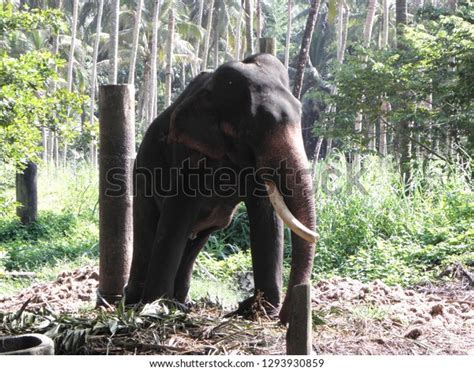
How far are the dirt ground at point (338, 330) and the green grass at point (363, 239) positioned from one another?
142 cm

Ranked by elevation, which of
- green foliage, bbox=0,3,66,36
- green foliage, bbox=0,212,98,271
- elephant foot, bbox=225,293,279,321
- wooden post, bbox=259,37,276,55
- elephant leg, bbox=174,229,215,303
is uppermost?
green foliage, bbox=0,3,66,36

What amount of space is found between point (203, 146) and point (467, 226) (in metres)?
4.70

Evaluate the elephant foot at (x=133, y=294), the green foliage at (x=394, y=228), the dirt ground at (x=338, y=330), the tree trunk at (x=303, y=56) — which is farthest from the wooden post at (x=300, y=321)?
the tree trunk at (x=303, y=56)

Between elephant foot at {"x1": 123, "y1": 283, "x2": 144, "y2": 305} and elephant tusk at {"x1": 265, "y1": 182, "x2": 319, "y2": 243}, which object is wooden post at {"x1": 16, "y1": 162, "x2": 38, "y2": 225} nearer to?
elephant foot at {"x1": 123, "y1": 283, "x2": 144, "y2": 305}

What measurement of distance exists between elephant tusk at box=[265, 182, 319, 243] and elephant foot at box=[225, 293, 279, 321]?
2.83 ft

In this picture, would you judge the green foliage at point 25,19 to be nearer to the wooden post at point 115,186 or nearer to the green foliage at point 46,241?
the wooden post at point 115,186

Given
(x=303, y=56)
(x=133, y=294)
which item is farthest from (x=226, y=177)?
(x=303, y=56)

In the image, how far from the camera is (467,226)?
898 cm

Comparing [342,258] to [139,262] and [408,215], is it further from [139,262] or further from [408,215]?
[139,262]

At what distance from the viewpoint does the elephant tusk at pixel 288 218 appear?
450cm

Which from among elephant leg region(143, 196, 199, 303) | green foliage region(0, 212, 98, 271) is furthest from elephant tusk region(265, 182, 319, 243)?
green foliage region(0, 212, 98, 271)

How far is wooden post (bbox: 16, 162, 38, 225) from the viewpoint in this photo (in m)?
13.7

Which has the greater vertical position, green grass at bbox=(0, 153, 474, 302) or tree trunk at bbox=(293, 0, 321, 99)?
tree trunk at bbox=(293, 0, 321, 99)

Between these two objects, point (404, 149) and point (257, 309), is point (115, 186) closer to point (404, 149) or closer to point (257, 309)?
point (257, 309)
